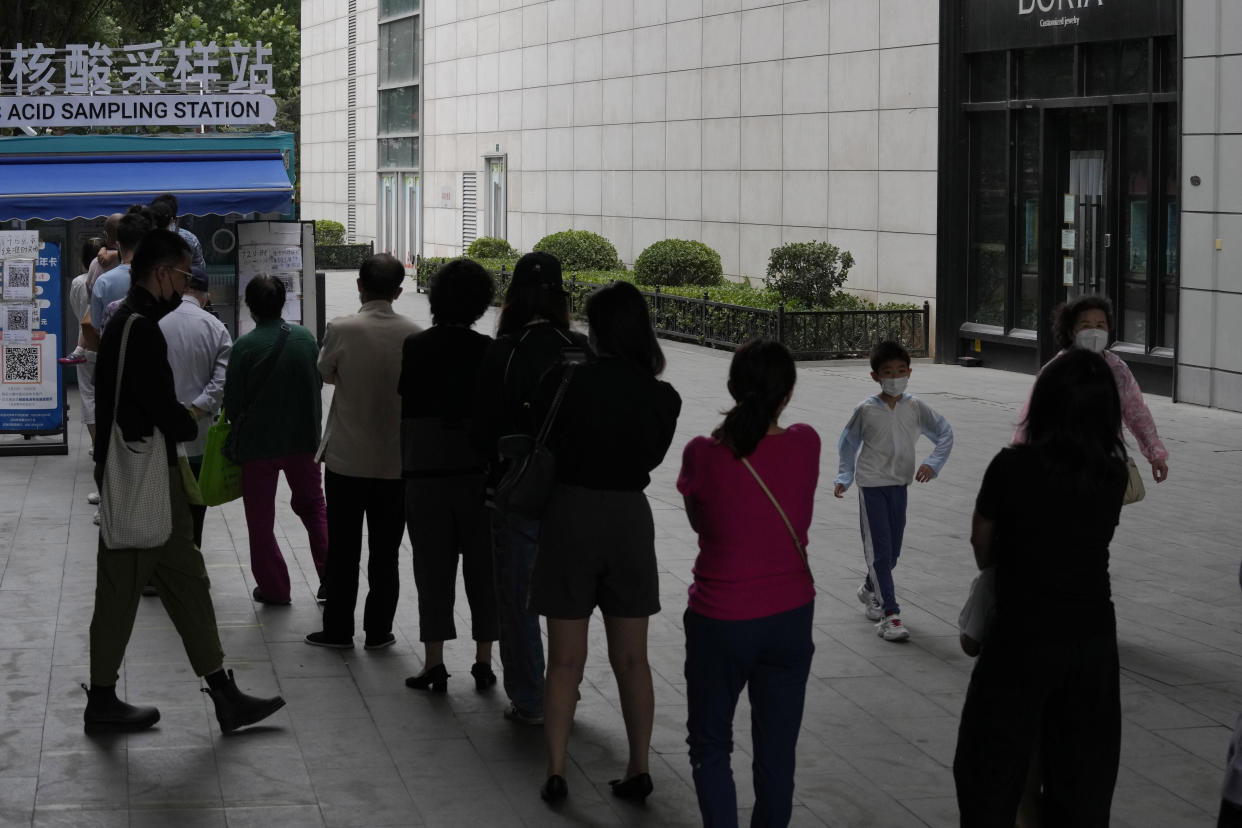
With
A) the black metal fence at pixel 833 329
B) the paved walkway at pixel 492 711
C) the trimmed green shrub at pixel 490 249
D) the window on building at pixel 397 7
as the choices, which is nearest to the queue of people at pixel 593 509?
the paved walkway at pixel 492 711

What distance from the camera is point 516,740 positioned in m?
6.38

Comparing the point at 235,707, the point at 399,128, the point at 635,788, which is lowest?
the point at 635,788

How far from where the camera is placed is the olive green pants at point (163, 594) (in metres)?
6.32

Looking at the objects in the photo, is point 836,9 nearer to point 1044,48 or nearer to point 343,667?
point 1044,48

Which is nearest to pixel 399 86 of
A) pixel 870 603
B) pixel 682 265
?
pixel 682 265

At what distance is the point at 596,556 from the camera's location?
5445 millimetres

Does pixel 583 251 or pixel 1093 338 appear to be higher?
pixel 583 251

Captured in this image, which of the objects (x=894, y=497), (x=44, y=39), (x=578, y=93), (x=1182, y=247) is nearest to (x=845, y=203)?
(x=1182, y=247)

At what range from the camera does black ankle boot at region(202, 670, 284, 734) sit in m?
6.36

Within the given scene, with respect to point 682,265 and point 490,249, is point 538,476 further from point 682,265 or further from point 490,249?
point 490,249

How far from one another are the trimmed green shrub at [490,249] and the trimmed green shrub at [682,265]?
880cm

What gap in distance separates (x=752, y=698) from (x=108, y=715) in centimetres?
277

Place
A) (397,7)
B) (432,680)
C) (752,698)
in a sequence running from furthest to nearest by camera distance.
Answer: (397,7)
(432,680)
(752,698)

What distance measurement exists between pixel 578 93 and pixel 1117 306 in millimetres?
16613
